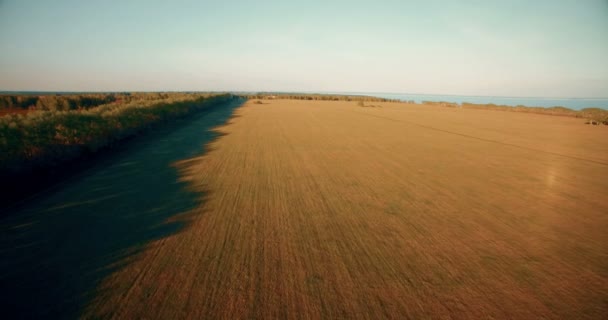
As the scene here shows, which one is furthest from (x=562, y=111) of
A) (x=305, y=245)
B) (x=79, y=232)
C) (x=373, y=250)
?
(x=79, y=232)

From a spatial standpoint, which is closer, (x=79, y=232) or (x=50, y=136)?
(x=79, y=232)

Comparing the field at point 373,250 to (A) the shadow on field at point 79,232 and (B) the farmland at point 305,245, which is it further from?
(A) the shadow on field at point 79,232

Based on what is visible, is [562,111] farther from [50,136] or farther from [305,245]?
[50,136]

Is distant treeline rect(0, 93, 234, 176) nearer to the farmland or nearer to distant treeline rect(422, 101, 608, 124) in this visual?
the farmland

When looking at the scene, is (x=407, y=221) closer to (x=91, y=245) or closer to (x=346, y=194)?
(x=346, y=194)

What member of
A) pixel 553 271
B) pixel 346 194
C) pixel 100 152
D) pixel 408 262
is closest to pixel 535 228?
pixel 553 271
